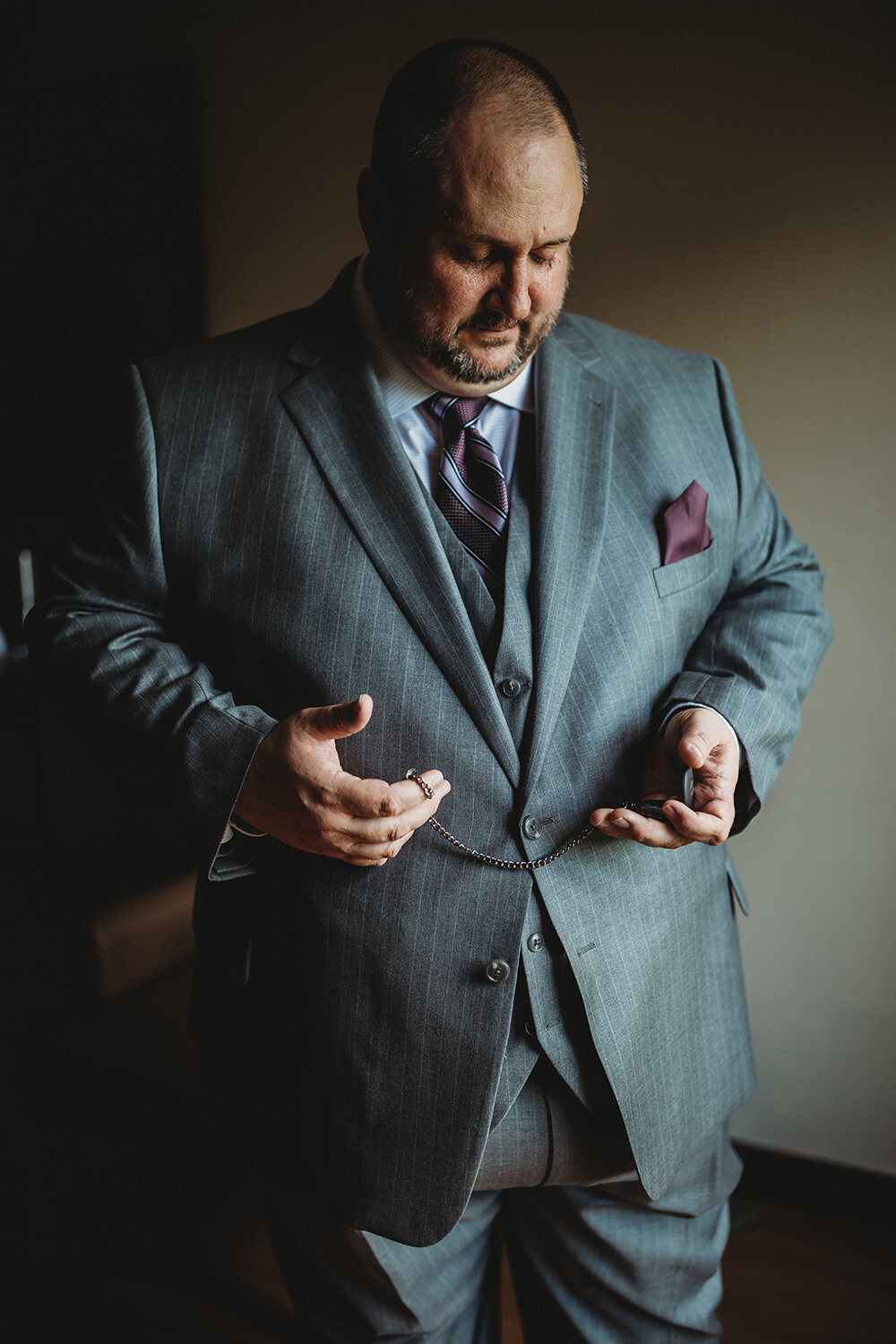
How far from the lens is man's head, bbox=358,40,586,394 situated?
1.00m

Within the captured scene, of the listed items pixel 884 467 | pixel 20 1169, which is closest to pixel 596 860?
pixel 884 467

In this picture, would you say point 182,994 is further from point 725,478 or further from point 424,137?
point 424,137

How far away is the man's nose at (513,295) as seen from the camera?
1036 mm

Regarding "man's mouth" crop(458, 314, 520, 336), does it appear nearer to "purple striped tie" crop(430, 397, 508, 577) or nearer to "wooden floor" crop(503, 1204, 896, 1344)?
"purple striped tie" crop(430, 397, 508, 577)

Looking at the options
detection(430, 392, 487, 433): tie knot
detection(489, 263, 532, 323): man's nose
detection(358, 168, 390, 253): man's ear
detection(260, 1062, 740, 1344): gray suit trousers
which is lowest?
detection(260, 1062, 740, 1344): gray suit trousers

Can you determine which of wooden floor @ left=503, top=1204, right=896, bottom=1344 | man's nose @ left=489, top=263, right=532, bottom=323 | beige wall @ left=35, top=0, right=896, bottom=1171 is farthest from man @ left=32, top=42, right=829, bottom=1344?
wooden floor @ left=503, top=1204, right=896, bottom=1344

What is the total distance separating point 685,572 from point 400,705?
1.28 ft

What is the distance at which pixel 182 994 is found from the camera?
83.5 inches

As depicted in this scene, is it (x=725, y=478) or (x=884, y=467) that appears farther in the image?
(x=884, y=467)

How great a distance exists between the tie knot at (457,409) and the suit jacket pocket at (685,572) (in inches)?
11.3

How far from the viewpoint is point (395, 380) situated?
1.15 m

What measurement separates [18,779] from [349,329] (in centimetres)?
174

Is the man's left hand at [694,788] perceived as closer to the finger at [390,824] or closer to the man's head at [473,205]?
the finger at [390,824]

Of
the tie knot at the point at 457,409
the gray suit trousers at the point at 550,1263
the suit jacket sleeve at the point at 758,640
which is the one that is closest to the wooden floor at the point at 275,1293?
the gray suit trousers at the point at 550,1263
